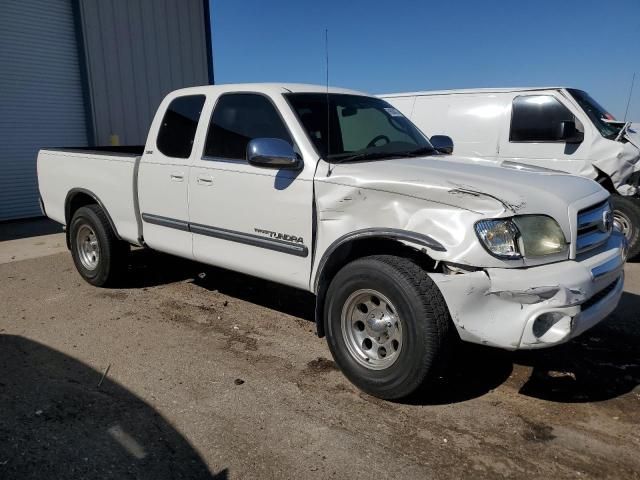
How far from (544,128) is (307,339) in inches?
195

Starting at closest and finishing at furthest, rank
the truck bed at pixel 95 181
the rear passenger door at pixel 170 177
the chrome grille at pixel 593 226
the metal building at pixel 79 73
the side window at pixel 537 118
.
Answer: the chrome grille at pixel 593 226, the rear passenger door at pixel 170 177, the truck bed at pixel 95 181, the side window at pixel 537 118, the metal building at pixel 79 73

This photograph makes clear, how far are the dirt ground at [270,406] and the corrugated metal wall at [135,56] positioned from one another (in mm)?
7967

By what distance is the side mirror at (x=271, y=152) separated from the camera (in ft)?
11.5

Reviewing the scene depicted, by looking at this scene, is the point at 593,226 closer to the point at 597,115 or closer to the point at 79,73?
the point at 597,115

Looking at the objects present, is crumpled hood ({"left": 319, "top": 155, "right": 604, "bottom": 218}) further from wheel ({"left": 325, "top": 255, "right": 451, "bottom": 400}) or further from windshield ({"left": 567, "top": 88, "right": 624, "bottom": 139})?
windshield ({"left": 567, "top": 88, "right": 624, "bottom": 139})

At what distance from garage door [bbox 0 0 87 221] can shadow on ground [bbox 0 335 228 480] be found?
8065mm

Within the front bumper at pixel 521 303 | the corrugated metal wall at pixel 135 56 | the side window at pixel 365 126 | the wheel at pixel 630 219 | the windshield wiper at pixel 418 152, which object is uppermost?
the corrugated metal wall at pixel 135 56

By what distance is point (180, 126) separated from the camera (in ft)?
15.5

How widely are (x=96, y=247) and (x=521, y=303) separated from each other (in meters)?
4.48

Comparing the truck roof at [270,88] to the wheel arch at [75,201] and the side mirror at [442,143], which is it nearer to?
the side mirror at [442,143]

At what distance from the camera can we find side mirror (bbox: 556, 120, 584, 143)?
691 cm

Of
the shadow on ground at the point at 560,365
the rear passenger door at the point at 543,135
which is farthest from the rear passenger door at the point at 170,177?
the rear passenger door at the point at 543,135

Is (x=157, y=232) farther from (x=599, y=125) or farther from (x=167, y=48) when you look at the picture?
(x=167, y=48)

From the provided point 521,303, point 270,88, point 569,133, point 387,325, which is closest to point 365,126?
point 270,88
